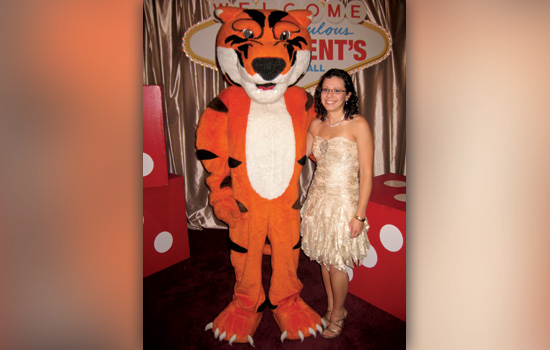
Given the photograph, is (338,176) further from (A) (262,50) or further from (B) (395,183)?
(B) (395,183)

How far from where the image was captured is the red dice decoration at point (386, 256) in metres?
1.59

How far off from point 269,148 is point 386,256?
792mm

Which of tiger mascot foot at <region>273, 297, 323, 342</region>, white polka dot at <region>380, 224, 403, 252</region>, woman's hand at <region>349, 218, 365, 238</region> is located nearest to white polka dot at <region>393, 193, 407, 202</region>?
white polka dot at <region>380, 224, 403, 252</region>

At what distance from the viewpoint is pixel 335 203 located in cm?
139

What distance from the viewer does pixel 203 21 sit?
2512 millimetres

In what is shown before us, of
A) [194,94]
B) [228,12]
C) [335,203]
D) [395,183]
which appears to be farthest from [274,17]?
[194,94]

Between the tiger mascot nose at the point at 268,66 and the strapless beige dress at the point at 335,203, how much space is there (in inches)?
12.6

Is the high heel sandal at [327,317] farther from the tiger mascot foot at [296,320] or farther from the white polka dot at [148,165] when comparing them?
the white polka dot at [148,165]

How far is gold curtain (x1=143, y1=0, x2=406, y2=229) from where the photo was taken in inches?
100

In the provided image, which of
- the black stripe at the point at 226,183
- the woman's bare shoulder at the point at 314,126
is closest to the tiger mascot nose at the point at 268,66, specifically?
the woman's bare shoulder at the point at 314,126
